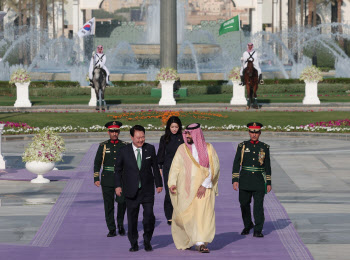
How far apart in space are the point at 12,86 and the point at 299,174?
30698mm

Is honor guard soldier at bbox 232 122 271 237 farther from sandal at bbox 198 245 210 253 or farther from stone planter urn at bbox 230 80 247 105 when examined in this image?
stone planter urn at bbox 230 80 247 105

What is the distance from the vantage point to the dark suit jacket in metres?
11.1

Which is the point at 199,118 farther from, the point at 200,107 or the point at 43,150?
the point at 43,150

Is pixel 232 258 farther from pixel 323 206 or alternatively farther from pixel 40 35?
pixel 40 35

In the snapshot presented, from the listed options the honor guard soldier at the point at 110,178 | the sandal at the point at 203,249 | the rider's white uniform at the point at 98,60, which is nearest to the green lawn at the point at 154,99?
the rider's white uniform at the point at 98,60

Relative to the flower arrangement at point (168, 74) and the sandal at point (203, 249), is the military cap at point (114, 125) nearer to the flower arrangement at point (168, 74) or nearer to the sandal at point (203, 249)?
the sandal at point (203, 249)

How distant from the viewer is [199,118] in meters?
31.1

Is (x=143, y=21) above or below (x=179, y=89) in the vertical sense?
above

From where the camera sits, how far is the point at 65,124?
3062cm

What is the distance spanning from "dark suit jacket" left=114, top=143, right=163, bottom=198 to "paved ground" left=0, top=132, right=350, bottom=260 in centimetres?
155

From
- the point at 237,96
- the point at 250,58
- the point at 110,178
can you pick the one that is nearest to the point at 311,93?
the point at 237,96

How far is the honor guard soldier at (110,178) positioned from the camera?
470 inches

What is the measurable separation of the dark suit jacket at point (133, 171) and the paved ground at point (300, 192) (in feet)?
5.09

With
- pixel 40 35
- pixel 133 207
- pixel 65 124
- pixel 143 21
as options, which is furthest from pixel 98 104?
pixel 143 21
